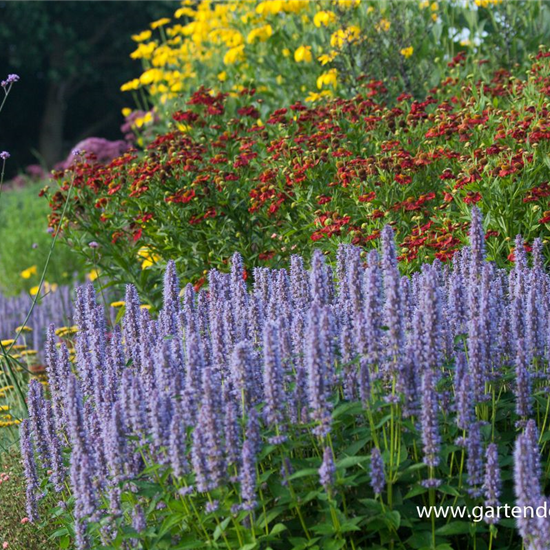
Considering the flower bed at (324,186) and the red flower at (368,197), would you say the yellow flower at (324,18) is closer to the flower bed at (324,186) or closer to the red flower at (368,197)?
the flower bed at (324,186)

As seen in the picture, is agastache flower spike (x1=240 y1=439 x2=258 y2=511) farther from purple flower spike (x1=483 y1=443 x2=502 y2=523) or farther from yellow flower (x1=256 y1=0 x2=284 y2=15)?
yellow flower (x1=256 y1=0 x2=284 y2=15)

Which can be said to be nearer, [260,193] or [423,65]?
[260,193]

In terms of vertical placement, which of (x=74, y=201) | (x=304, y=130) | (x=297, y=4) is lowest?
(x=74, y=201)

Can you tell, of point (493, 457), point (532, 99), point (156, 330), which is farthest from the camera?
point (532, 99)

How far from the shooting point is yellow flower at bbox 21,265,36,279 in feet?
36.2

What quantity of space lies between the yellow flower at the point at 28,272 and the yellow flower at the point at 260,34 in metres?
4.08

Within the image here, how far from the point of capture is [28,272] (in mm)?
11141

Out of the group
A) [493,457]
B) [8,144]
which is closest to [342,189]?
[493,457]

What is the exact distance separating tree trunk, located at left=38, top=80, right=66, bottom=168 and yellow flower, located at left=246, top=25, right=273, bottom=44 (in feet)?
73.7

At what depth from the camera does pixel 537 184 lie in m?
5.42

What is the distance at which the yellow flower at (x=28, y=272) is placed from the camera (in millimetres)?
11048

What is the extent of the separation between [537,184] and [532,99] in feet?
3.73

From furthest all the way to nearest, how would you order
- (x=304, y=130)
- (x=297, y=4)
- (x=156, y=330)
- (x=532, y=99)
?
1. (x=297, y=4)
2. (x=304, y=130)
3. (x=532, y=99)
4. (x=156, y=330)

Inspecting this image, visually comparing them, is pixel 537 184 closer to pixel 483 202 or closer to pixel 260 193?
pixel 483 202
